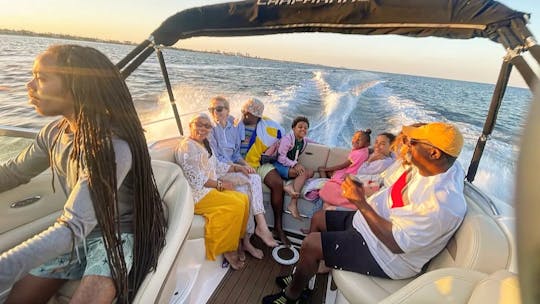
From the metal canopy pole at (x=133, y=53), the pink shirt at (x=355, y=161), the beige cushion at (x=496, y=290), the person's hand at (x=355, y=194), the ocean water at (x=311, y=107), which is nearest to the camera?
the beige cushion at (x=496, y=290)

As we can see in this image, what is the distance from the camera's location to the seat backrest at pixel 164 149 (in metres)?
1.92

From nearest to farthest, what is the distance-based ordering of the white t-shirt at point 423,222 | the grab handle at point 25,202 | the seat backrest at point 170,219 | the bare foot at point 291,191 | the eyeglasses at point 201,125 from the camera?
the seat backrest at point 170,219, the white t-shirt at point 423,222, the grab handle at point 25,202, the eyeglasses at point 201,125, the bare foot at point 291,191

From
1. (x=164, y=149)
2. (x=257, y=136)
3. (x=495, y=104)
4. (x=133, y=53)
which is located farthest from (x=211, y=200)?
(x=495, y=104)

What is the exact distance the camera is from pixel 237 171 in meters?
2.58

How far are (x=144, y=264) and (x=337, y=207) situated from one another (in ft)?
→ 5.21

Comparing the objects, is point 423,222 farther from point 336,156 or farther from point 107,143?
point 336,156

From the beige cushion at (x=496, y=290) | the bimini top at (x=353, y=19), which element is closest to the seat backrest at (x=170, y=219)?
the bimini top at (x=353, y=19)

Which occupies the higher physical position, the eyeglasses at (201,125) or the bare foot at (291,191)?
the eyeglasses at (201,125)

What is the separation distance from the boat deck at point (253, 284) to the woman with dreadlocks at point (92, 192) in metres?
0.92

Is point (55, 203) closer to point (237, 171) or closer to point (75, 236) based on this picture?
point (75, 236)

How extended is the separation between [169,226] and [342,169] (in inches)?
77.6

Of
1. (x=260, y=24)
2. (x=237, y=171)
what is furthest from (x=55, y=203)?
(x=260, y=24)

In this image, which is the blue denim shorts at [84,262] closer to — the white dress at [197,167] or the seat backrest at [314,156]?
the white dress at [197,167]

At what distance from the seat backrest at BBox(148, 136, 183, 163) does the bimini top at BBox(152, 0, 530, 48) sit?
2.11 feet
